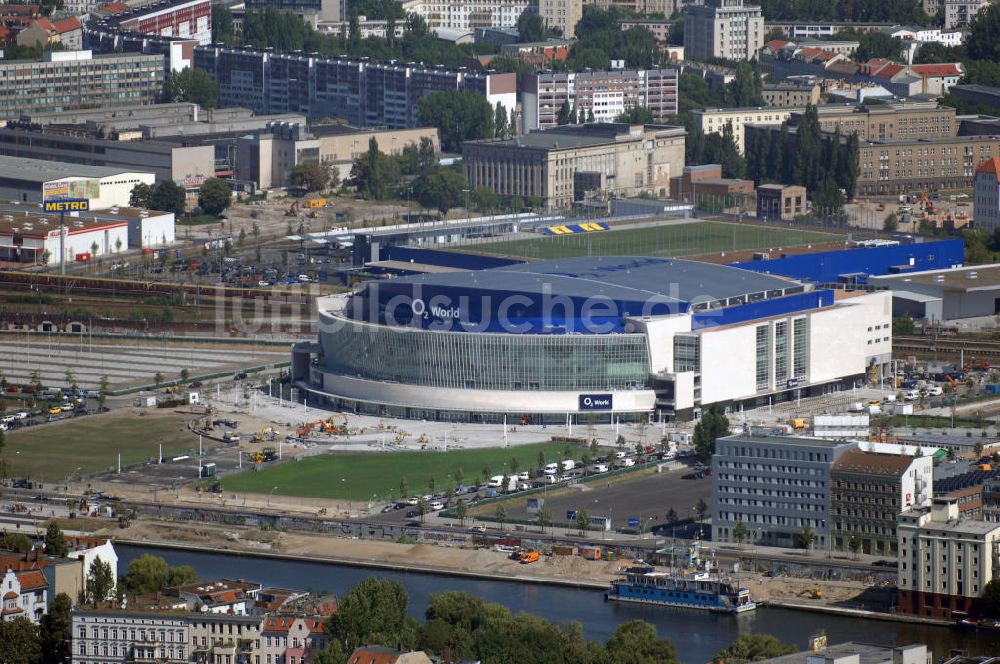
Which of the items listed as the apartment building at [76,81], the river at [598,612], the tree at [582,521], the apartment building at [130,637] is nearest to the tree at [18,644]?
the apartment building at [130,637]

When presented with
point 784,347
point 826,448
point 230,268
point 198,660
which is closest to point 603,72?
point 230,268

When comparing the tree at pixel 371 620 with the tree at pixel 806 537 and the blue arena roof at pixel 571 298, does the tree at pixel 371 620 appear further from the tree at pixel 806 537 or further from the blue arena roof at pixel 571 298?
the blue arena roof at pixel 571 298

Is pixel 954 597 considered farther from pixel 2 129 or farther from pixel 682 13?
pixel 682 13

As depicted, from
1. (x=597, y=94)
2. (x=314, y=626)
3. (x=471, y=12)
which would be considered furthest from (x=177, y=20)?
(x=314, y=626)

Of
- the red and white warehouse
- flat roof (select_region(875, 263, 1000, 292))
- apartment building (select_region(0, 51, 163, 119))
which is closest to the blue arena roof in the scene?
flat roof (select_region(875, 263, 1000, 292))

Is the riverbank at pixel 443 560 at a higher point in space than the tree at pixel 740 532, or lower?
lower

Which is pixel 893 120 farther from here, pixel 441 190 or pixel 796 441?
pixel 796 441
